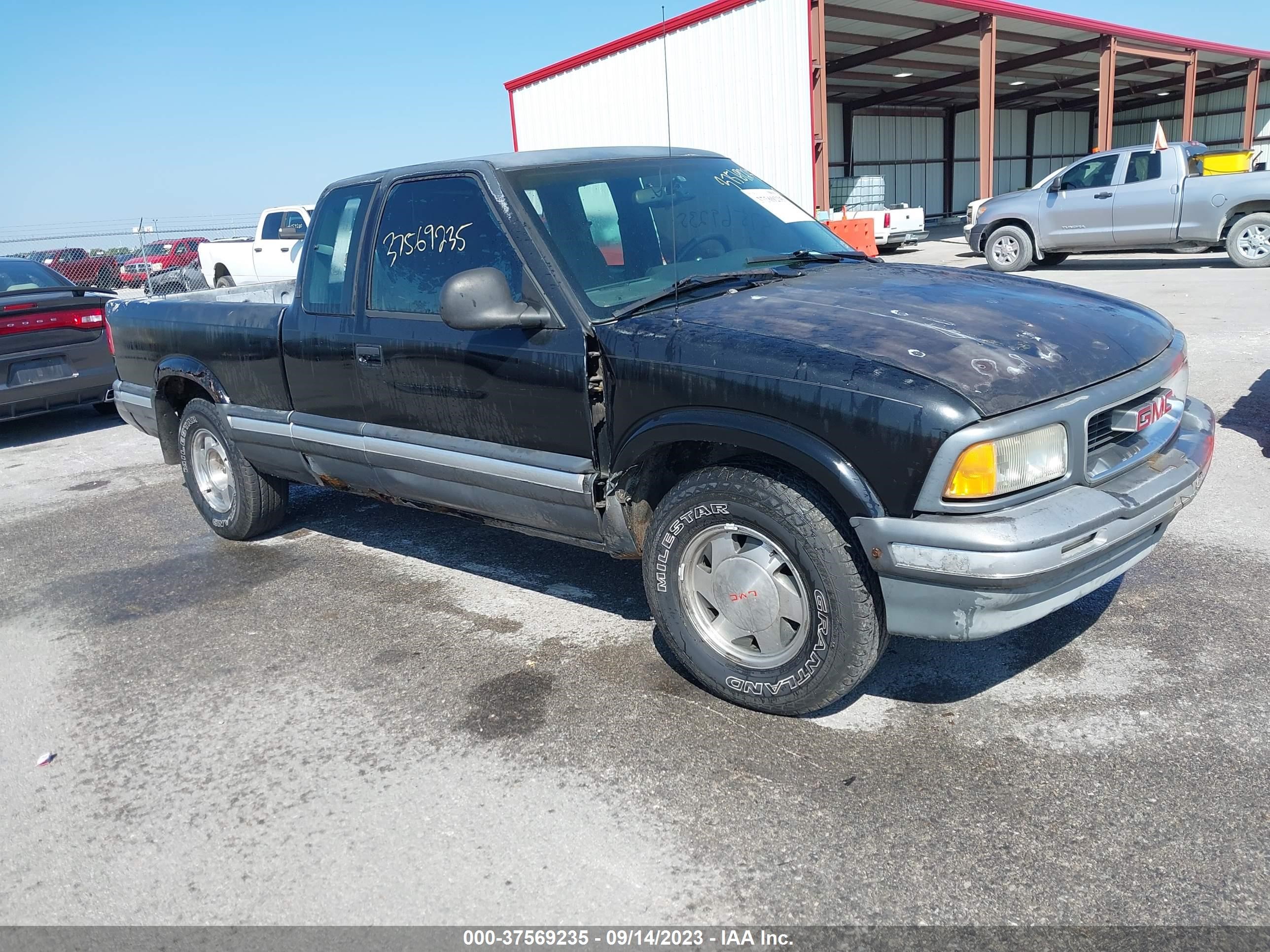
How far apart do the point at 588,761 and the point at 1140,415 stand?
2033 mm

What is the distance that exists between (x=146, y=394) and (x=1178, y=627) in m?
5.49

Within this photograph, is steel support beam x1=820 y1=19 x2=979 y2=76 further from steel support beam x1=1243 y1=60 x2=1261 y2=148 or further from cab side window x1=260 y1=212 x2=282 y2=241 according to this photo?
steel support beam x1=1243 y1=60 x2=1261 y2=148

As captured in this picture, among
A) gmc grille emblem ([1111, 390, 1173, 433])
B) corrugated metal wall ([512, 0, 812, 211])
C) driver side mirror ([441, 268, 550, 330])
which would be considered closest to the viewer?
gmc grille emblem ([1111, 390, 1173, 433])

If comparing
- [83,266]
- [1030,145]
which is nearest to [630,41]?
[83,266]

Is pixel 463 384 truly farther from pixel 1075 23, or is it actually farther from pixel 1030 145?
pixel 1030 145

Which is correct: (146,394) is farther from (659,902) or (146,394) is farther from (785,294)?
(659,902)

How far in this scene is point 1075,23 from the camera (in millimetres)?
22656

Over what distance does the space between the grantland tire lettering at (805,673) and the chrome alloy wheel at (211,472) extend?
11.5ft

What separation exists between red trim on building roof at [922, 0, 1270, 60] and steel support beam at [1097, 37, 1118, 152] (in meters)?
0.34

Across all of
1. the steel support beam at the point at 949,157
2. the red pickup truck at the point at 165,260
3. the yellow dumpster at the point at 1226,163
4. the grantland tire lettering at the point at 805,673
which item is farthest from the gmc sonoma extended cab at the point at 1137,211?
the steel support beam at the point at 949,157

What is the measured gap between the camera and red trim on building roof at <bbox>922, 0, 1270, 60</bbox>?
20094mm

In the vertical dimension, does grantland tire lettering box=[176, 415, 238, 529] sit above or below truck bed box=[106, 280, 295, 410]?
below

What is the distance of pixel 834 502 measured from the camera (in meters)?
3.01

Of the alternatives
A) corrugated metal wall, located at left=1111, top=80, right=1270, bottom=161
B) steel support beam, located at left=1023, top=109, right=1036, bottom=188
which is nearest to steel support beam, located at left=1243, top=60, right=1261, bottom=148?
corrugated metal wall, located at left=1111, top=80, right=1270, bottom=161
